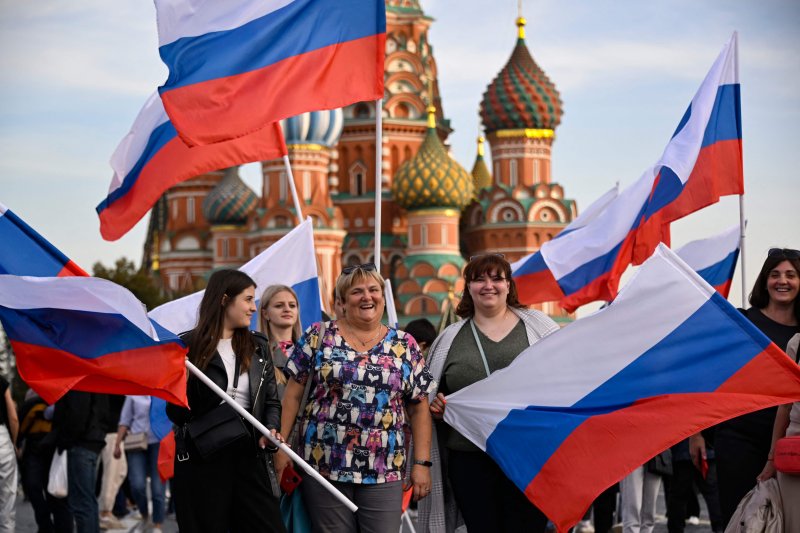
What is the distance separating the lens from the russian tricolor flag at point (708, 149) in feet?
28.3

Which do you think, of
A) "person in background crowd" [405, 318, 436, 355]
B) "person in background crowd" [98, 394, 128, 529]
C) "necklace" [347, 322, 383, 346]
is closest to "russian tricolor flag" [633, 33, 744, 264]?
"person in background crowd" [405, 318, 436, 355]

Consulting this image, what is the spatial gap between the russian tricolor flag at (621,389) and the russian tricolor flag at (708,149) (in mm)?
3175

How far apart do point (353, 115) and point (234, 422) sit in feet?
137

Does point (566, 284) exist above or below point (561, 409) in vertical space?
above

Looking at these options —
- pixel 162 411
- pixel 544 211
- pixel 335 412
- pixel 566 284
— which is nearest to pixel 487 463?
pixel 335 412

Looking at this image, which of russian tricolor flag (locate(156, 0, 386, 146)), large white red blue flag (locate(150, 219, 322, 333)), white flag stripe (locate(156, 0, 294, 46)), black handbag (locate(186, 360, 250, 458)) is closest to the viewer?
black handbag (locate(186, 360, 250, 458))

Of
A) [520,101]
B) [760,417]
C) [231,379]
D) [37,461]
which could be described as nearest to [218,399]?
[231,379]

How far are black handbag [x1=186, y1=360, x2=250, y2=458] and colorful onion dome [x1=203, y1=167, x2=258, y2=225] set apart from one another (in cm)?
4187

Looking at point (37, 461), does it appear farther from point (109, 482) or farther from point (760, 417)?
point (760, 417)

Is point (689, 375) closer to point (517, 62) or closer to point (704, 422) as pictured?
point (704, 422)

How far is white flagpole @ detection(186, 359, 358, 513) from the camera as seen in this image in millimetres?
5234

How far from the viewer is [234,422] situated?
18.2 feet

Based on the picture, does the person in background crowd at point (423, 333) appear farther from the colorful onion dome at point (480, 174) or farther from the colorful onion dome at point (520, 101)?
the colorful onion dome at point (480, 174)

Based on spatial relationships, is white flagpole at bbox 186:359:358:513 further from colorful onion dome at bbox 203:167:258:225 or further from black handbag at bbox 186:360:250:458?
colorful onion dome at bbox 203:167:258:225
